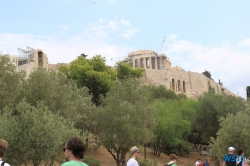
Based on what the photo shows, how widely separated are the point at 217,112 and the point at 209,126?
1.75 meters

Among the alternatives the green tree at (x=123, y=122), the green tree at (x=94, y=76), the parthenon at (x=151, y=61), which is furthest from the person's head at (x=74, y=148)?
the parthenon at (x=151, y=61)

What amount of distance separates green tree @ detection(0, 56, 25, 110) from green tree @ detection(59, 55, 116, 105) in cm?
1947

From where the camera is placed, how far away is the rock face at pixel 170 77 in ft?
279

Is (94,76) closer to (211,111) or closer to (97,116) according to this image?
(211,111)

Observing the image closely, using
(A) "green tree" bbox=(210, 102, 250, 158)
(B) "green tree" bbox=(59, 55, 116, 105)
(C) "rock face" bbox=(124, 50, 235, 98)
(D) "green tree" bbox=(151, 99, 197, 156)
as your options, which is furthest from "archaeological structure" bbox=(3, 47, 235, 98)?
(A) "green tree" bbox=(210, 102, 250, 158)

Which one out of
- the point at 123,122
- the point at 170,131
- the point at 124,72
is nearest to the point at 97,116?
the point at 123,122

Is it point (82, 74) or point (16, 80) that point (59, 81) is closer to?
point (16, 80)

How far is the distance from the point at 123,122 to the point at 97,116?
275cm

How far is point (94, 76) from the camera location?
47375mm

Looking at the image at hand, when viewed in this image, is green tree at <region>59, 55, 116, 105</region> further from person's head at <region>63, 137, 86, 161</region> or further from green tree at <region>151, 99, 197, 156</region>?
person's head at <region>63, 137, 86, 161</region>

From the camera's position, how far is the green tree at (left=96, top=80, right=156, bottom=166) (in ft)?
94.9

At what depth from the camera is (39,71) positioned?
26.7 meters

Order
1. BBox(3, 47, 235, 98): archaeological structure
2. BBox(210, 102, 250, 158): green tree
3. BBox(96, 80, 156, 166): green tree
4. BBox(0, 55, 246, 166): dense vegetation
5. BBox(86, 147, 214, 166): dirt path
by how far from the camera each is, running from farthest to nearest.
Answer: BBox(3, 47, 235, 98): archaeological structure
BBox(86, 147, 214, 166): dirt path
BBox(96, 80, 156, 166): green tree
BBox(210, 102, 250, 158): green tree
BBox(0, 55, 246, 166): dense vegetation

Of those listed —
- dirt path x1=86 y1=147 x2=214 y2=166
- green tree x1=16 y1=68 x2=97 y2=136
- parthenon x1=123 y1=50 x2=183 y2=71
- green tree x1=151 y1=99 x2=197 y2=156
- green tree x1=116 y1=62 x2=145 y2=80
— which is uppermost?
parthenon x1=123 y1=50 x2=183 y2=71
